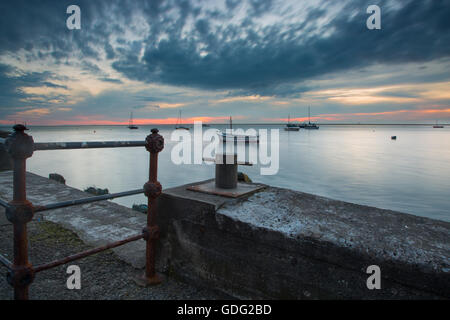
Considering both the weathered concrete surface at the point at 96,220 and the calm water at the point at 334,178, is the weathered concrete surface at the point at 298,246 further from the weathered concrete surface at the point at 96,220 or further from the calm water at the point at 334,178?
the calm water at the point at 334,178

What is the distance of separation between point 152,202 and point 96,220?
6.31ft

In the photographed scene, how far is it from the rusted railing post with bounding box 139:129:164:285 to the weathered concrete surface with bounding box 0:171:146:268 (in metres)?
0.31

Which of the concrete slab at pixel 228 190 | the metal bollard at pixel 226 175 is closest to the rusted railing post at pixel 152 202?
the concrete slab at pixel 228 190

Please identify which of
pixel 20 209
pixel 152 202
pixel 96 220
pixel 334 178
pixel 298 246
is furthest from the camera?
pixel 334 178

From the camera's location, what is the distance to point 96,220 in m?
3.64

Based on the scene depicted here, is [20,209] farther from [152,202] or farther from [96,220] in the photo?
[96,220]

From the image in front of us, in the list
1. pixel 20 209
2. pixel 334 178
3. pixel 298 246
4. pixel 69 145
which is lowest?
pixel 334 178

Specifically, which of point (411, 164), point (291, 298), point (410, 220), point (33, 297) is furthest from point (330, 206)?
point (411, 164)

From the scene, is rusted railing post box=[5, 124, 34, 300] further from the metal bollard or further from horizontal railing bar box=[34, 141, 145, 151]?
the metal bollard

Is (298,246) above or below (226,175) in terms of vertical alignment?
below

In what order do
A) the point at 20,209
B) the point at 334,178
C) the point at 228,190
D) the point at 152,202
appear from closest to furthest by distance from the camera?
the point at 20,209, the point at 152,202, the point at 228,190, the point at 334,178

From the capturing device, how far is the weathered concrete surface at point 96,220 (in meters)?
2.87

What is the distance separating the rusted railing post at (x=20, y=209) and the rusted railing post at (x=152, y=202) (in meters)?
0.78

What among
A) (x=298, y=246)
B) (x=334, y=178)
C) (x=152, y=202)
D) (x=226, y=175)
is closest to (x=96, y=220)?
(x=152, y=202)
